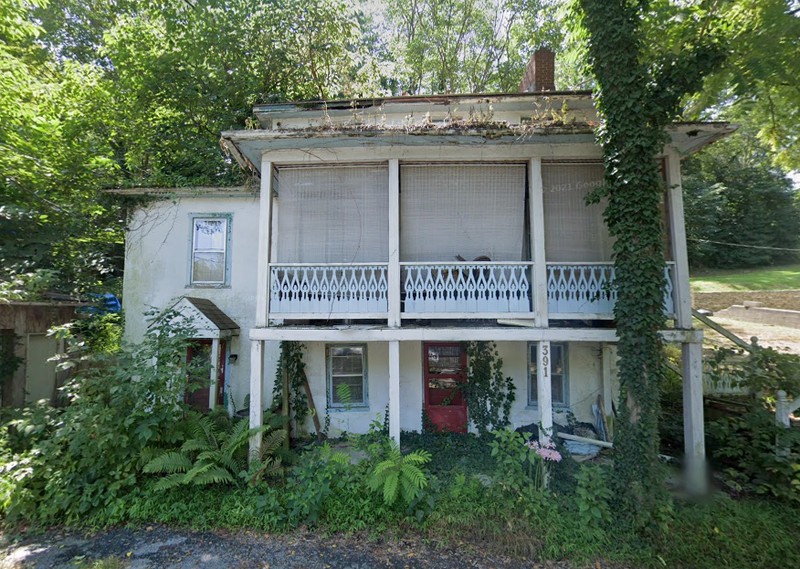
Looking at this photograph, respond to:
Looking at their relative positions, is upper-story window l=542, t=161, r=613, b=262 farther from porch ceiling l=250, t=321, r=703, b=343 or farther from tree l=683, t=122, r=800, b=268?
tree l=683, t=122, r=800, b=268

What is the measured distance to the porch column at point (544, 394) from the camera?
5.69m

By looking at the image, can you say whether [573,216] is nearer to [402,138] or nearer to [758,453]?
[402,138]

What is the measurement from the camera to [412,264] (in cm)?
609

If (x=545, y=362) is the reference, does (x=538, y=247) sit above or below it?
above

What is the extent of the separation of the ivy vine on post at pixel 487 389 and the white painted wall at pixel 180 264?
4.98 metres

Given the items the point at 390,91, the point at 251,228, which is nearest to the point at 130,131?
the point at 251,228

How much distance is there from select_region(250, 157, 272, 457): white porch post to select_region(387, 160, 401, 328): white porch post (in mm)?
2128

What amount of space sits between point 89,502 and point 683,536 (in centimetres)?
781

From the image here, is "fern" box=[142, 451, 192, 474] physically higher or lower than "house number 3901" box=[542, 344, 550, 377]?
lower

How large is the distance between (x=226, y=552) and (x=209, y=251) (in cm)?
610

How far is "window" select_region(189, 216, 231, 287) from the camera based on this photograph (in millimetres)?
8328

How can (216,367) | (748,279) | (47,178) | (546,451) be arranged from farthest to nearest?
1. (748,279)
2. (47,178)
3. (216,367)
4. (546,451)

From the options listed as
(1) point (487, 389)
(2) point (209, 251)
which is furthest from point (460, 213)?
(2) point (209, 251)

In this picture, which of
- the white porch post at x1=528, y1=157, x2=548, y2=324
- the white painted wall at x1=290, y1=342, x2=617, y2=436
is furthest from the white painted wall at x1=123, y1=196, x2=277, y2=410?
the white porch post at x1=528, y1=157, x2=548, y2=324
